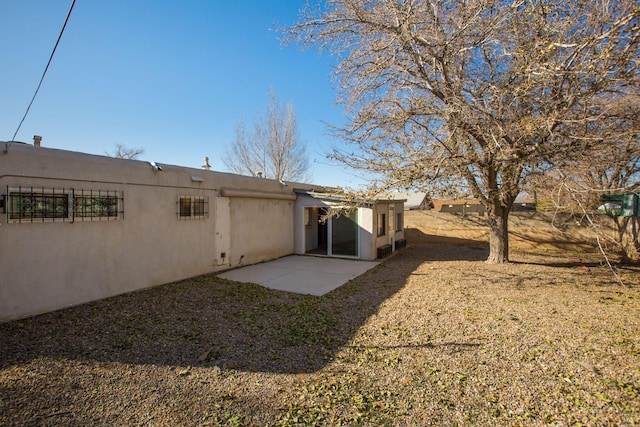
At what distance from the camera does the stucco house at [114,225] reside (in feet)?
17.1

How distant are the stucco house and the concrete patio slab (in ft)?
2.03

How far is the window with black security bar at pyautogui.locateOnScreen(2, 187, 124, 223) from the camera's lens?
17.0ft

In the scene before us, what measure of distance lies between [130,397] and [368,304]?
4.28 metres

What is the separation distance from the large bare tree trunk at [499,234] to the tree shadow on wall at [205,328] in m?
4.70

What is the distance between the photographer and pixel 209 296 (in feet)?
22.1

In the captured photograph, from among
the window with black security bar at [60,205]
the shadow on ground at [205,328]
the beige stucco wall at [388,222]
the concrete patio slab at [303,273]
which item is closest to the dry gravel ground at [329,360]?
the shadow on ground at [205,328]

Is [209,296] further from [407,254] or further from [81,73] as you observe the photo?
[407,254]

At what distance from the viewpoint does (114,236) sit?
6.55 m

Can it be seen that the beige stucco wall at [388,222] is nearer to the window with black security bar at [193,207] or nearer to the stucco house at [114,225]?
the stucco house at [114,225]

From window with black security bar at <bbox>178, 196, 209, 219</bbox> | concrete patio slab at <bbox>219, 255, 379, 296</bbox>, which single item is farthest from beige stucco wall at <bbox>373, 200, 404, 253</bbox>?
window with black security bar at <bbox>178, 196, 209, 219</bbox>

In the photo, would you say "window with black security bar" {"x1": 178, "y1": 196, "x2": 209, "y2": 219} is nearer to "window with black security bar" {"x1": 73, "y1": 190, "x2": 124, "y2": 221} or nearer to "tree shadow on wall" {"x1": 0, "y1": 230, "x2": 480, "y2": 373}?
"window with black security bar" {"x1": 73, "y1": 190, "x2": 124, "y2": 221}

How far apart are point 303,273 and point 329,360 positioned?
5212 mm

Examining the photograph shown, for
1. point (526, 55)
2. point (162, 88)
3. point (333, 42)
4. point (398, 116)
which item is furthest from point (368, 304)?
point (162, 88)

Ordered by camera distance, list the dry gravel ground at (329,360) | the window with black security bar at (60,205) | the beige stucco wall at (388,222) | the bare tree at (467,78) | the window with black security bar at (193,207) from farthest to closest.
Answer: the beige stucco wall at (388,222) → the window with black security bar at (193,207) → the bare tree at (467,78) → the window with black security bar at (60,205) → the dry gravel ground at (329,360)
